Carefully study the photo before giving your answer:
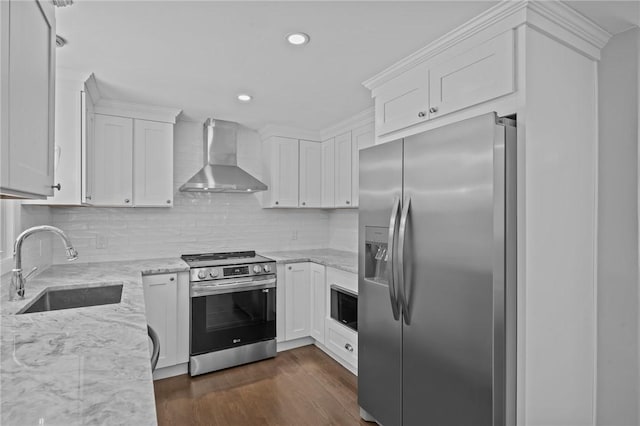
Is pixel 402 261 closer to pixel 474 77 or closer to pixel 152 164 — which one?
pixel 474 77

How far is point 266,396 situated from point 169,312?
1.04 meters

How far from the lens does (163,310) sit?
288 centimetres

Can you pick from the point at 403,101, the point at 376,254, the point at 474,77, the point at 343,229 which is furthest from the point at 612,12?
A: the point at 343,229

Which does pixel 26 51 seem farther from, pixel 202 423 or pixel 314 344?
pixel 314 344

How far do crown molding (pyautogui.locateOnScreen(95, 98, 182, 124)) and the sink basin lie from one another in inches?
61.1

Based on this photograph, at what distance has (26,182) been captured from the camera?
0.89 meters

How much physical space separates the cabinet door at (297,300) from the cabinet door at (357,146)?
87 centimetres

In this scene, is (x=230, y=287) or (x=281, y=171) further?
(x=281, y=171)

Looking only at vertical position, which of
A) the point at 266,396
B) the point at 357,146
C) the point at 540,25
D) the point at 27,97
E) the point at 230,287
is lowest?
the point at 266,396

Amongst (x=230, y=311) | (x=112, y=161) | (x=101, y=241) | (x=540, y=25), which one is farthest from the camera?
(x=101, y=241)

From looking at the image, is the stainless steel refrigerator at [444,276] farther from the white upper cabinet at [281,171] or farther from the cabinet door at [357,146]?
the white upper cabinet at [281,171]

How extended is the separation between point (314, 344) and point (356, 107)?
Result: 2.40 m

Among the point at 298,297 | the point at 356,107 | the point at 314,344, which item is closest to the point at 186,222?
the point at 298,297

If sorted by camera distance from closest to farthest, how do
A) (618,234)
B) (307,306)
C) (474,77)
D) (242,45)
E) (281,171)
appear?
(474,77) → (618,234) → (242,45) → (307,306) → (281,171)
